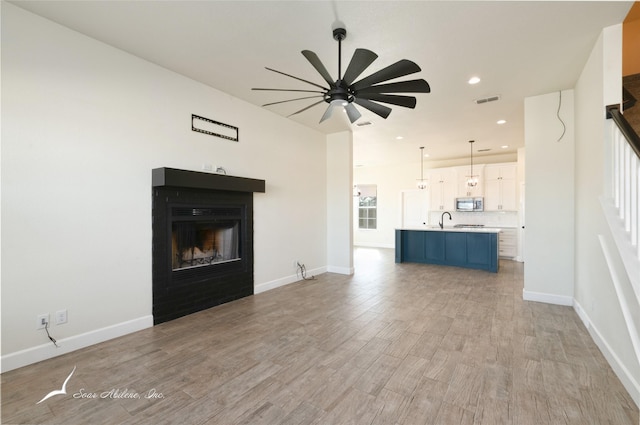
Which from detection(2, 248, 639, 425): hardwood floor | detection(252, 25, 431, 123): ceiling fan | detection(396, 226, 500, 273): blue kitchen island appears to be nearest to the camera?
detection(2, 248, 639, 425): hardwood floor

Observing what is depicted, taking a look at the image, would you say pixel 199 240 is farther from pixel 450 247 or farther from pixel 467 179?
pixel 467 179

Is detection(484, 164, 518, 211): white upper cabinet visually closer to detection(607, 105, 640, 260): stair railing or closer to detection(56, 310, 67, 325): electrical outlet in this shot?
detection(607, 105, 640, 260): stair railing

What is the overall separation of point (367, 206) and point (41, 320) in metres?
9.54

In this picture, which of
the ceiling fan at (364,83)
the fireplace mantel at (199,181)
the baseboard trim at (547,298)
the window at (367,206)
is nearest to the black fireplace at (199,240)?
the fireplace mantel at (199,181)

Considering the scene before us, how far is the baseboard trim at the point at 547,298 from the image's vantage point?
390cm

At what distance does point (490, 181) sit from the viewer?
794 cm

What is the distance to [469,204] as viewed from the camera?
321 inches

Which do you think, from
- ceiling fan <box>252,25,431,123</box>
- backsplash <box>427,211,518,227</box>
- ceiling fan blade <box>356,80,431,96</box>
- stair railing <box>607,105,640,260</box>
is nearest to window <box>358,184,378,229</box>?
backsplash <box>427,211,518,227</box>

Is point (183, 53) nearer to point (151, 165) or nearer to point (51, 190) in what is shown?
point (151, 165)

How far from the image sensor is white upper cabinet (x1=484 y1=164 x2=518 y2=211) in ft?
25.0

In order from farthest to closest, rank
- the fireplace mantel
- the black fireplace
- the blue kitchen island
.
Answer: the blue kitchen island → the black fireplace → the fireplace mantel

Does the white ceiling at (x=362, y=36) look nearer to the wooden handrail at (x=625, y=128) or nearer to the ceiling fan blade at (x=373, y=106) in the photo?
the ceiling fan blade at (x=373, y=106)

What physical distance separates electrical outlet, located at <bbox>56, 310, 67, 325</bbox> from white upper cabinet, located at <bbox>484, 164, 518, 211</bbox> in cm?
889

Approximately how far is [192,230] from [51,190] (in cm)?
147
